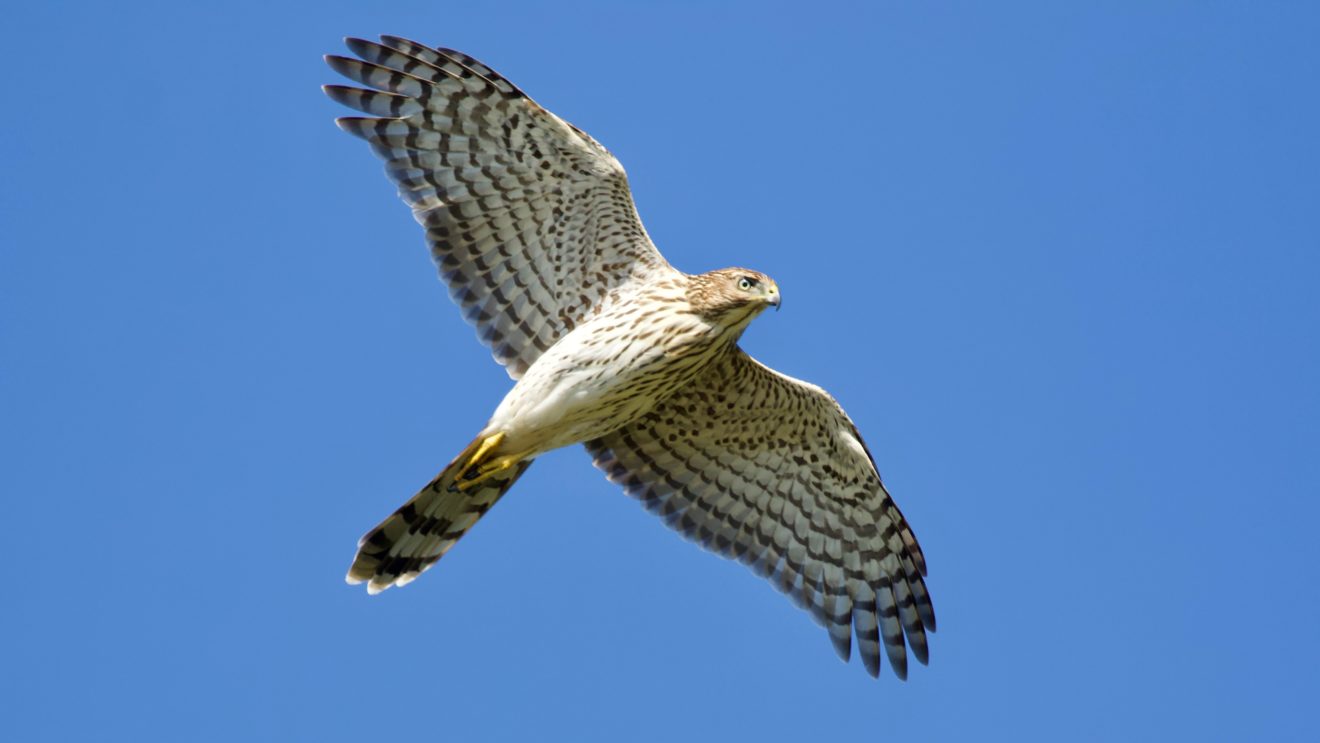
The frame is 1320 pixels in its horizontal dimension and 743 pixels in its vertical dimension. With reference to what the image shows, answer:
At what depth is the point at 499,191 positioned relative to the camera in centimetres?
1157

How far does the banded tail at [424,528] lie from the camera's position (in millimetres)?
11453

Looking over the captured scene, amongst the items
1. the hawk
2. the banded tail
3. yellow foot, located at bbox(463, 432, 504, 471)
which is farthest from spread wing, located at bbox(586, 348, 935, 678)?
yellow foot, located at bbox(463, 432, 504, 471)

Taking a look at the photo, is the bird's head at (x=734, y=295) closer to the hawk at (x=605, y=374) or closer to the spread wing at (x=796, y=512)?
the hawk at (x=605, y=374)

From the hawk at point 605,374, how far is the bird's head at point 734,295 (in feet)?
0.04

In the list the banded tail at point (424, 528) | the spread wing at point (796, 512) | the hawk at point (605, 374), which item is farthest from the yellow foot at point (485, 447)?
the spread wing at point (796, 512)

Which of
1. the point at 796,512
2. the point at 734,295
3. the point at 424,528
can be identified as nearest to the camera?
the point at 734,295

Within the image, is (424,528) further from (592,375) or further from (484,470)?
(592,375)

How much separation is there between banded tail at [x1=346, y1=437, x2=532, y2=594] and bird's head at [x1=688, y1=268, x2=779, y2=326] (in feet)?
4.97

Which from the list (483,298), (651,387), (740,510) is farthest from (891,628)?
(483,298)

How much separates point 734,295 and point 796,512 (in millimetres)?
2116

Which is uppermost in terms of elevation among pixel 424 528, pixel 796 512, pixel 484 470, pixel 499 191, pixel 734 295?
pixel 499 191

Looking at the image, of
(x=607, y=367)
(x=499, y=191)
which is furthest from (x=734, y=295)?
(x=499, y=191)

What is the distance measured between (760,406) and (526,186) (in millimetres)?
2074

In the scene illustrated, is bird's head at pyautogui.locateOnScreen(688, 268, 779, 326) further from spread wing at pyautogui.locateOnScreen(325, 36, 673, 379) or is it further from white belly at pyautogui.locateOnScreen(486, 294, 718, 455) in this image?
spread wing at pyautogui.locateOnScreen(325, 36, 673, 379)
